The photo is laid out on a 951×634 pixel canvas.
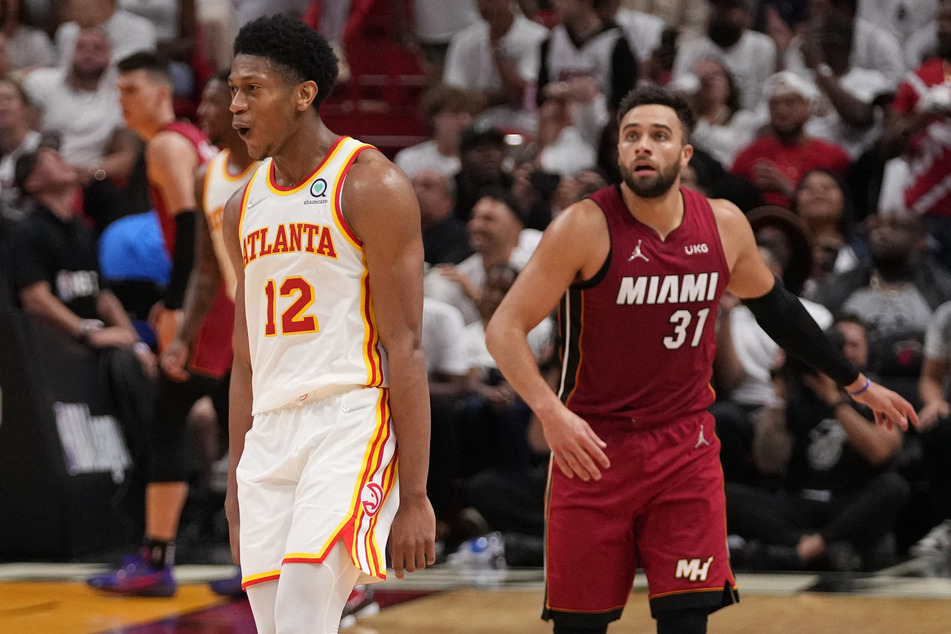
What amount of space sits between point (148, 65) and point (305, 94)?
3657mm

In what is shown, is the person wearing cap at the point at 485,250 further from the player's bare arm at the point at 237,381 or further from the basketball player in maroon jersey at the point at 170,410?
the player's bare arm at the point at 237,381

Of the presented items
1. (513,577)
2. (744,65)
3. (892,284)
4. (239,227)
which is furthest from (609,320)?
(744,65)

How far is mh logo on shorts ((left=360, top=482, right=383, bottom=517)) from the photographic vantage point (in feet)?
10.3

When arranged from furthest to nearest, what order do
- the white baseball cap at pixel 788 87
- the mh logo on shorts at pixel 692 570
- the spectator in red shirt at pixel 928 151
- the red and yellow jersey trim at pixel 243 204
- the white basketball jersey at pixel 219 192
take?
the white baseball cap at pixel 788 87 < the spectator in red shirt at pixel 928 151 < the white basketball jersey at pixel 219 192 < the mh logo on shorts at pixel 692 570 < the red and yellow jersey trim at pixel 243 204

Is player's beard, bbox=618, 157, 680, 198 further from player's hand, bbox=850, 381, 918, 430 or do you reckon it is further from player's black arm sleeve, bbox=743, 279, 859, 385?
player's hand, bbox=850, 381, 918, 430

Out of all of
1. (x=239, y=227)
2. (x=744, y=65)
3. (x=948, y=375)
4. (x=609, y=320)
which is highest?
(x=744, y=65)

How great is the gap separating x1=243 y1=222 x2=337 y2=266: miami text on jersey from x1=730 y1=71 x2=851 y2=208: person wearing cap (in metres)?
6.59

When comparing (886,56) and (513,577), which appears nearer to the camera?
(513,577)

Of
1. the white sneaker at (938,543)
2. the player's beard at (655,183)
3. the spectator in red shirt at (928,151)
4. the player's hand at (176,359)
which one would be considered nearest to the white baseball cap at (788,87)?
the spectator in red shirt at (928,151)

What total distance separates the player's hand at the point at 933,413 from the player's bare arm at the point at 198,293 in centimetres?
380

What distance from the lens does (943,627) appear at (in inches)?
219

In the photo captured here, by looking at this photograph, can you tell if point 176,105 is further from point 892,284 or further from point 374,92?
point 892,284

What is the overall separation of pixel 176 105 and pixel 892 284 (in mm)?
6351

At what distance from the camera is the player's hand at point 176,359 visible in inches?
241
